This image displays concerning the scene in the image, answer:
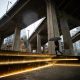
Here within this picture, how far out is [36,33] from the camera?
137 feet

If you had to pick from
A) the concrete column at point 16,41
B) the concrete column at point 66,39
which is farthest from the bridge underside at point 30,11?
the concrete column at point 66,39

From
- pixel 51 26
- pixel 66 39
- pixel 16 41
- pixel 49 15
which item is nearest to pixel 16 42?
pixel 16 41

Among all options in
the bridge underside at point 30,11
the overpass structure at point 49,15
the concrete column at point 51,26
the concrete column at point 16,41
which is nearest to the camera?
the concrete column at point 51,26

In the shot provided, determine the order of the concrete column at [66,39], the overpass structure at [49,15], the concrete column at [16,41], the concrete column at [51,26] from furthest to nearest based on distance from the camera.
A: the concrete column at [16,41], the concrete column at [66,39], the overpass structure at [49,15], the concrete column at [51,26]

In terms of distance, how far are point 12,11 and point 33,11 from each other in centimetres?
521

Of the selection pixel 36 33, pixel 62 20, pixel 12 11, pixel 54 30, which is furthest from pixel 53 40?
pixel 36 33

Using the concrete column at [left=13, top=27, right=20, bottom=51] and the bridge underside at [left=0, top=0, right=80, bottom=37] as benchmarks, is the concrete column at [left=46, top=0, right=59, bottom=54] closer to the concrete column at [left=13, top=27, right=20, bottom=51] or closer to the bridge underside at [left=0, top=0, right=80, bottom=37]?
the bridge underside at [left=0, top=0, right=80, bottom=37]

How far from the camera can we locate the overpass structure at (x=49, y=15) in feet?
69.1

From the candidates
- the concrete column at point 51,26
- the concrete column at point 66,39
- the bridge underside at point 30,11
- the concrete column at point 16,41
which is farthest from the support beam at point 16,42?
the concrete column at point 51,26

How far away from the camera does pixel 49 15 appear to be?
21812 millimetres

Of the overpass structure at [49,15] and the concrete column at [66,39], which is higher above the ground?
the overpass structure at [49,15]

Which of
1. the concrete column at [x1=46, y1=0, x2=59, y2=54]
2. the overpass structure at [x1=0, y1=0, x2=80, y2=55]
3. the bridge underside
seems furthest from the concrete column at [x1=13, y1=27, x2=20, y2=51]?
the concrete column at [x1=46, y1=0, x2=59, y2=54]

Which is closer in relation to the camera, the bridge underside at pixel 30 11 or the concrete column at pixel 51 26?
the concrete column at pixel 51 26

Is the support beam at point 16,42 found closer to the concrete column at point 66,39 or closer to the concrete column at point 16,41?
the concrete column at point 16,41
